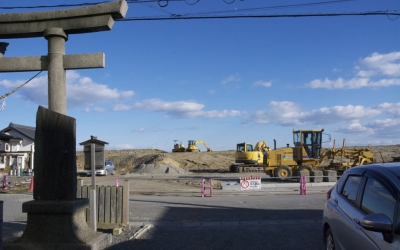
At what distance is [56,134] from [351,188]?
5172mm

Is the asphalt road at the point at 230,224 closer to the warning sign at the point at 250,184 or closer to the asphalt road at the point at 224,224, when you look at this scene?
the asphalt road at the point at 224,224

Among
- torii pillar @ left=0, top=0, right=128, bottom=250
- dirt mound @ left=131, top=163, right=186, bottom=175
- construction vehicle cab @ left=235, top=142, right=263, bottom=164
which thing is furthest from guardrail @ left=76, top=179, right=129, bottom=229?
dirt mound @ left=131, top=163, right=186, bottom=175

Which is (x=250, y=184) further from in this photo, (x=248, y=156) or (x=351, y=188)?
(x=248, y=156)

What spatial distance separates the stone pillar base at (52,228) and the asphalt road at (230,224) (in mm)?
1334

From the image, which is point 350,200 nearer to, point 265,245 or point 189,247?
point 265,245

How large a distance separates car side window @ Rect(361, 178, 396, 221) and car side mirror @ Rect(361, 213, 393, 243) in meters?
0.27

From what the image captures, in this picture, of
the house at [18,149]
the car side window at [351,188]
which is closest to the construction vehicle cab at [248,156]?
the house at [18,149]

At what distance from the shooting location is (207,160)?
65438mm

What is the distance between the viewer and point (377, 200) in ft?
16.9

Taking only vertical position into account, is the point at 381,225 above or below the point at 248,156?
below

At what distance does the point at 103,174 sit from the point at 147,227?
33.1 metres

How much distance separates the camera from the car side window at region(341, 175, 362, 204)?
5949 mm

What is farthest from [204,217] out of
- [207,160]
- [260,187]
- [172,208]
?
[207,160]

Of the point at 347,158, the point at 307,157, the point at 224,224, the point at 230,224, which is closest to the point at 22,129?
the point at 307,157
